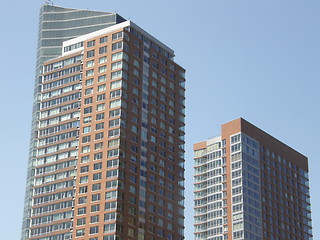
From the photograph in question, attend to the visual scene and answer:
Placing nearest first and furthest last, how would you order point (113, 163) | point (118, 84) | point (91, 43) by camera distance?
1. point (113, 163)
2. point (118, 84)
3. point (91, 43)

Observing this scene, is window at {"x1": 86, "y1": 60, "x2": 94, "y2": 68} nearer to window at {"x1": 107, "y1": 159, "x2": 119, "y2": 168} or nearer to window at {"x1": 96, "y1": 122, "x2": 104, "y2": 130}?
window at {"x1": 96, "y1": 122, "x2": 104, "y2": 130}

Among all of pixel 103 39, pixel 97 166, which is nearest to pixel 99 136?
pixel 97 166

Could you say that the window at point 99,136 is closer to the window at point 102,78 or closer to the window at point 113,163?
the window at point 113,163

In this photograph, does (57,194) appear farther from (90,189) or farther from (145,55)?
(145,55)

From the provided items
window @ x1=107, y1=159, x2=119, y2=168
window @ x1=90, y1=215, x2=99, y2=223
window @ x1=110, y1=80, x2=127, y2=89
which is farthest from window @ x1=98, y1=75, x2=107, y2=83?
window @ x1=90, y1=215, x2=99, y2=223

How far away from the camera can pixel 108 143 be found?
172500mm

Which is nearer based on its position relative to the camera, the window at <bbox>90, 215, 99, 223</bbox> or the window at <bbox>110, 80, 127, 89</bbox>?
the window at <bbox>90, 215, 99, 223</bbox>

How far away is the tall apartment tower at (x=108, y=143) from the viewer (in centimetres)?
16900

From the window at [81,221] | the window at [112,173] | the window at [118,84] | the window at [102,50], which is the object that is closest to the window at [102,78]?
the window at [118,84]

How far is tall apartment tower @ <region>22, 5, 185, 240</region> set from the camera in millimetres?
169000

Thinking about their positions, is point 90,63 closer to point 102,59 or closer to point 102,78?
point 102,59

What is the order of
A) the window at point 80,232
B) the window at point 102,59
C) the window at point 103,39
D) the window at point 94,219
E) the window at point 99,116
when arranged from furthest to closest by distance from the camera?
the window at point 103,39
the window at point 102,59
the window at point 99,116
the window at point 80,232
the window at point 94,219

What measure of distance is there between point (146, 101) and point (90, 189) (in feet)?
97.1

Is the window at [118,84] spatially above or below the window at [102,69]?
below
